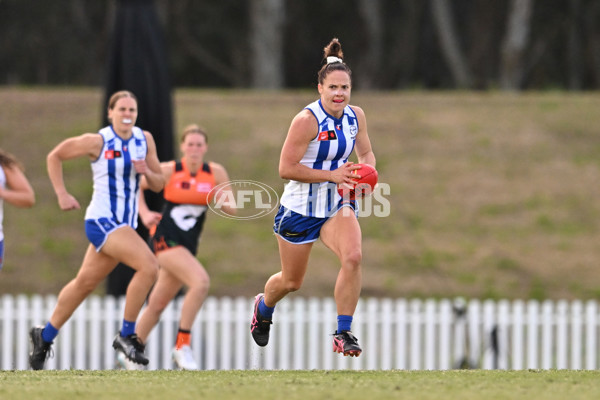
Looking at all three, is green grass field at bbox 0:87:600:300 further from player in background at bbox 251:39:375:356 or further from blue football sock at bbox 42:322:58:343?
player in background at bbox 251:39:375:356

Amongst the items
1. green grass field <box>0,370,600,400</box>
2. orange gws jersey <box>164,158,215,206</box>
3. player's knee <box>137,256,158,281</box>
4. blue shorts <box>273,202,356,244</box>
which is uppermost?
orange gws jersey <box>164,158,215,206</box>

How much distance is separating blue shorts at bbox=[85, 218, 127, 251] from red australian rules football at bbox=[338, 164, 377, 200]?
1862mm

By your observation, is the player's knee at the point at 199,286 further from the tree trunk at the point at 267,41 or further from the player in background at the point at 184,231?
the tree trunk at the point at 267,41

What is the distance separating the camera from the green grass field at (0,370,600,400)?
551 centimetres

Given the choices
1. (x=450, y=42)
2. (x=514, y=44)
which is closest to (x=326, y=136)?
(x=514, y=44)

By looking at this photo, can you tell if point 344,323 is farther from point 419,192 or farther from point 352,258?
point 419,192

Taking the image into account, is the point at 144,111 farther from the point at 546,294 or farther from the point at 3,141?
the point at 3,141

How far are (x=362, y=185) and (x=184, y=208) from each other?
8.64 feet

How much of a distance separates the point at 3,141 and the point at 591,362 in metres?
15.3

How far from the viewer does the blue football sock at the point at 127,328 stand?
8008 mm

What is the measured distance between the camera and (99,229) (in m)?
7.72

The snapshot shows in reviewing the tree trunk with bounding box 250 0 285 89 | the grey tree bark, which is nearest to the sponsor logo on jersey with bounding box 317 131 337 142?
the tree trunk with bounding box 250 0 285 89

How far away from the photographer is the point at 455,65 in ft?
112

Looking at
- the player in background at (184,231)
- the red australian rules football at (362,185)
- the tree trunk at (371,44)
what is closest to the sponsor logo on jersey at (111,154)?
the player in background at (184,231)
